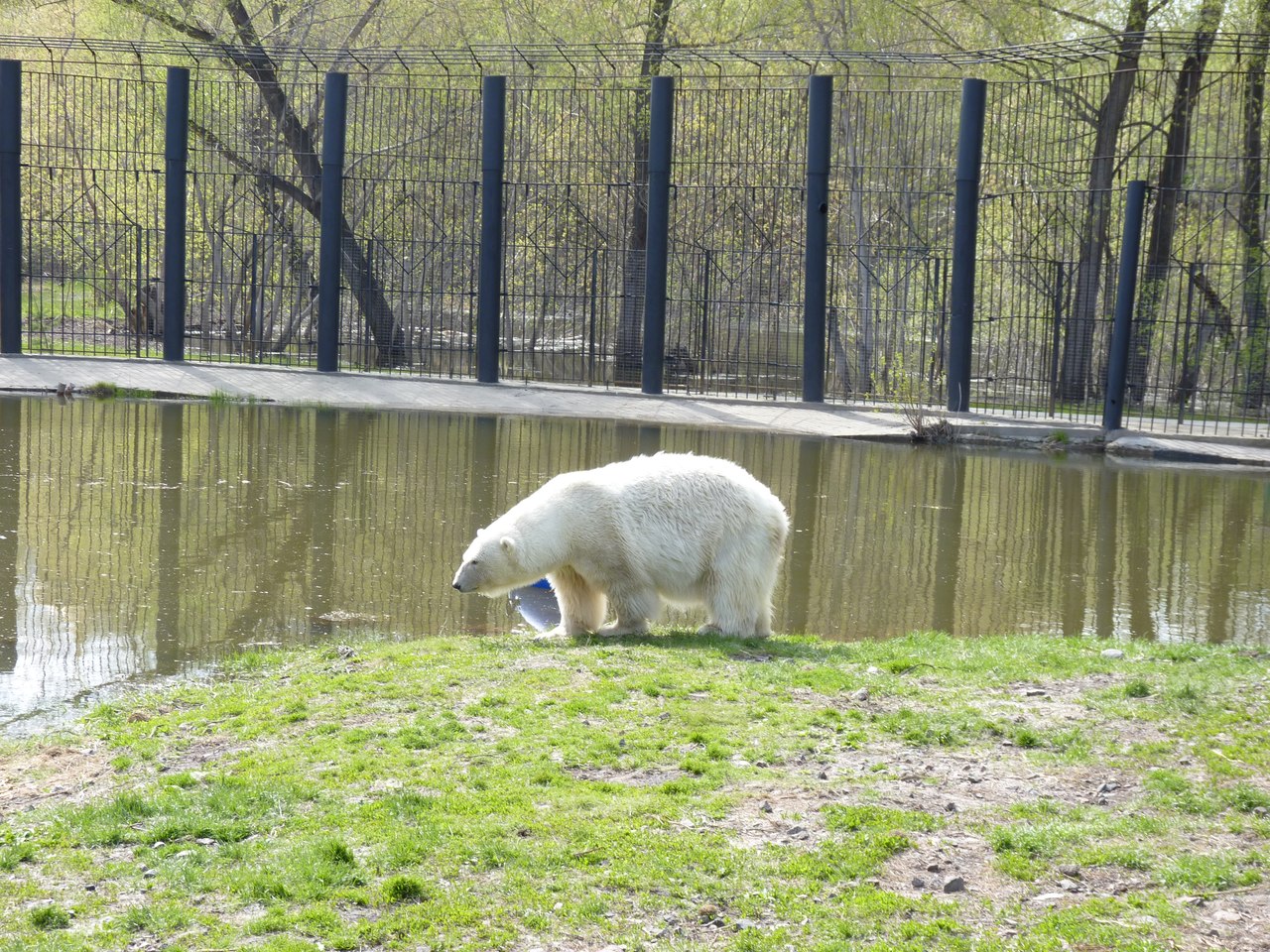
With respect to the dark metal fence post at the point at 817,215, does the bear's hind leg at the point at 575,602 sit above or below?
below

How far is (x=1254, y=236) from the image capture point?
24.7 metres

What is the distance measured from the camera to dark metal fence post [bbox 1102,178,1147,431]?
22141mm

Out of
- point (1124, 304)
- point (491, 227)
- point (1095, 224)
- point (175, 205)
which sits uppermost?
point (1095, 224)

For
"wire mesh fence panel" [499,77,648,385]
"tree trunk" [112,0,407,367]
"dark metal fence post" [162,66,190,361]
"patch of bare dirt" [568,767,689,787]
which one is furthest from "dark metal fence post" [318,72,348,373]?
"patch of bare dirt" [568,767,689,787]

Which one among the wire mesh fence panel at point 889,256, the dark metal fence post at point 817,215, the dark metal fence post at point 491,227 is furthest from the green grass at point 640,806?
the dark metal fence post at point 491,227

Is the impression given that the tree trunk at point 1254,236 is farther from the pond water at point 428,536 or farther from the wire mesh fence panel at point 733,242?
the wire mesh fence panel at point 733,242

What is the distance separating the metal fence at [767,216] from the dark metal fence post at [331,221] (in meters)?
0.40

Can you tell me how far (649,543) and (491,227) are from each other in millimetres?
17156

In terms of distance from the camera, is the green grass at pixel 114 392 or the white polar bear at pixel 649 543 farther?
the green grass at pixel 114 392

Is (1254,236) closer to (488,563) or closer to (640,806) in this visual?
(488,563)

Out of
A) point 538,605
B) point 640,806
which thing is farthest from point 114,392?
point 640,806

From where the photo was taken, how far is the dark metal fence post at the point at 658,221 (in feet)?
82.2

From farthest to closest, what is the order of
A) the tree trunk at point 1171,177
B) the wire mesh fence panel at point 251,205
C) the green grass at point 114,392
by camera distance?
the wire mesh fence panel at point 251,205
the tree trunk at point 1171,177
the green grass at point 114,392

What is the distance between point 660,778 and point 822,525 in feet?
28.3
